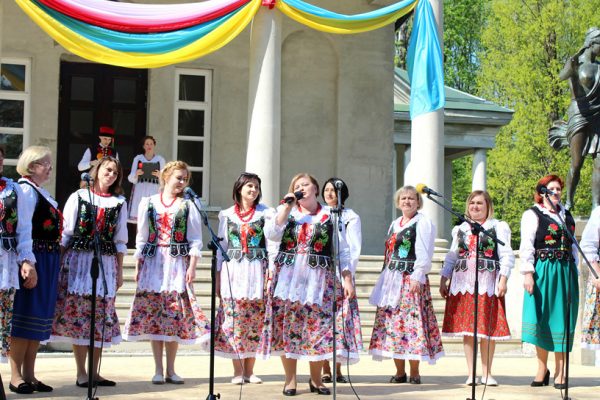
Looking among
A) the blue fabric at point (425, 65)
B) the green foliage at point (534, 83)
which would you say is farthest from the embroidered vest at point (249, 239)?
the green foliage at point (534, 83)

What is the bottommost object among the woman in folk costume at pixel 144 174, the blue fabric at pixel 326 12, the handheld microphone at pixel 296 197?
the handheld microphone at pixel 296 197

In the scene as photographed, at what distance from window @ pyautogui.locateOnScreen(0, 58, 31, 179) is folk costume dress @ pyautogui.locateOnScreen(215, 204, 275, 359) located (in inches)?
337

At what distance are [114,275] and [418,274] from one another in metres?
2.82

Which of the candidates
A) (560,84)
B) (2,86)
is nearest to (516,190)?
(560,84)

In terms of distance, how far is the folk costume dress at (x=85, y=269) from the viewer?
28.6 feet

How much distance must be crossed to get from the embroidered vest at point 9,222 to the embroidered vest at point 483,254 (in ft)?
14.2

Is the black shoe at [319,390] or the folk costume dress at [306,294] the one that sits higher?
the folk costume dress at [306,294]

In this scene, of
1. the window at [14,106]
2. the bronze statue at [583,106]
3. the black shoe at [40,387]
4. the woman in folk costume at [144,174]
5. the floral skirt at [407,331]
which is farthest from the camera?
the window at [14,106]

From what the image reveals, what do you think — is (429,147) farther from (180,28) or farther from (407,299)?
(407,299)

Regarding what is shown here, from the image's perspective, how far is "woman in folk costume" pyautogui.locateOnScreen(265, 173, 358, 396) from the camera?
860 centimetres

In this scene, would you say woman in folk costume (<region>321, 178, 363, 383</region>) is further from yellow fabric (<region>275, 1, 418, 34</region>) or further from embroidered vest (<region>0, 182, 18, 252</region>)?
yellow fabric (<region>275, 1, 418, 34</region>)

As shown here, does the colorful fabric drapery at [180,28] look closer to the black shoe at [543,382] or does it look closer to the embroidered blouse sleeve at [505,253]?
the embroidered blouse sleeve at [505,253]

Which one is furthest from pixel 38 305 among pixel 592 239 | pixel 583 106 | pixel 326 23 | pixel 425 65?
pixel 583 106

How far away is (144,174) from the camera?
14484mm
